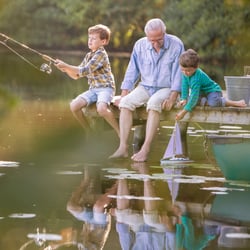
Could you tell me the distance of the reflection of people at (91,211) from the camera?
673cm

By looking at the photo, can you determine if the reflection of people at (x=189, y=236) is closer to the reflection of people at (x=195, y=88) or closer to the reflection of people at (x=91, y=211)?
the reflection of people at (x=91, y=211)

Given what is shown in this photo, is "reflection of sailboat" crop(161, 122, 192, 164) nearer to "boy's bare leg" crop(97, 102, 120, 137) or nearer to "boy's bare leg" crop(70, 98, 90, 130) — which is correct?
"boy's bare leg" crop(97, 102, 120, 137)

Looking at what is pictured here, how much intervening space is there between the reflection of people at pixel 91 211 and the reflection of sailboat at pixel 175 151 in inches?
51.7

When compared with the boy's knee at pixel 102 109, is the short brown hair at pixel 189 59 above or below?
above

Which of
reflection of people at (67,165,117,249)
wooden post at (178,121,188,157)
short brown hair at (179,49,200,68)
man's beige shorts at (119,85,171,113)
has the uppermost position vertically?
short brown hair at (179,49,200,68)

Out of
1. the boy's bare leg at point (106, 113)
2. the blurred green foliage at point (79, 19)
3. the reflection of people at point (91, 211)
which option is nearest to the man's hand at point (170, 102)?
the boy's bare leg at point (106, 113)

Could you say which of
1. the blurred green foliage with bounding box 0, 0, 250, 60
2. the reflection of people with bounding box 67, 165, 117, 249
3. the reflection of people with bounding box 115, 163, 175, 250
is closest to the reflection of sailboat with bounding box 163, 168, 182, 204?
the reflection of people with bounding box 115, 163, 175, 250

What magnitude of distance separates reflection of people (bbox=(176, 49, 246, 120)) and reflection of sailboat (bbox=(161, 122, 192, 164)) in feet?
0.72

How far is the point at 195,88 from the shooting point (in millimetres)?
10281

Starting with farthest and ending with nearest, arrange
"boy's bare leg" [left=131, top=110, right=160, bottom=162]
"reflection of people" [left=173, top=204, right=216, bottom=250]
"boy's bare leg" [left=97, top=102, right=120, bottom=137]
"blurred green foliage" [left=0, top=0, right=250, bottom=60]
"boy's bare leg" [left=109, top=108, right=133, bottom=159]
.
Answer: "blurred green foliage" [left=0, top=0, right=250, bottom=60], "boy's bare leg" [left=97, top=102, right=120, bottom=137], "boy's bare leg" [left=109, top=108, right=133, bottom=159], "boy's bare leg" [left=131, top=110, right=160, bottom=162], "reflection of people" [left=173, top=204, right=216, bottom=250]

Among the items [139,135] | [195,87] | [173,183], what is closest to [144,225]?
[173,183]

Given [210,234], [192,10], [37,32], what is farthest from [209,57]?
[210,234]

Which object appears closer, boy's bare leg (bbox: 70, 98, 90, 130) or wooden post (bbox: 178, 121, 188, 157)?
wooden post (bbox: 178, 121, 188, 157)

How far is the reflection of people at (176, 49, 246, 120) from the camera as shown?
10.2 m
